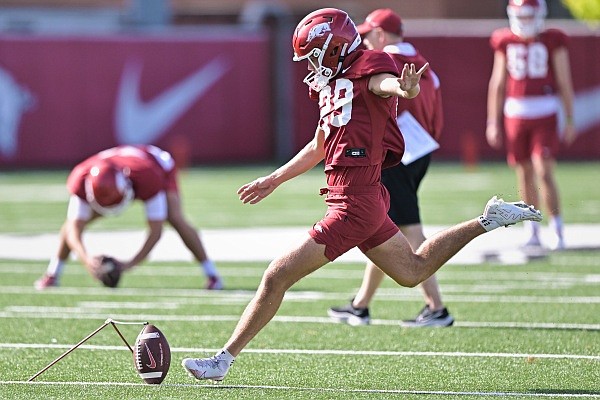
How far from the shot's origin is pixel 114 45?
26797 millimetres

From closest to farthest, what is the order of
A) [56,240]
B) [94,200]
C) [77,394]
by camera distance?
[77,394]
[94,200]
[56,240]

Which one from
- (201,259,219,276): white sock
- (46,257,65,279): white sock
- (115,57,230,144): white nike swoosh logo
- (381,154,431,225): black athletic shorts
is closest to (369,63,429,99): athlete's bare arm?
(381,154,431,225): black athletic shorts

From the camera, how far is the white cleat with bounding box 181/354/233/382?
6352mm

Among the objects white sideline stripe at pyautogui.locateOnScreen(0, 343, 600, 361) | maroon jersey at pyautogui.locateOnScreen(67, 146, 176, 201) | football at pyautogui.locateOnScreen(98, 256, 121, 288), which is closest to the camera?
white sideline stripe at pyautogui.locateOnScreen(0, 343, 600, 361)

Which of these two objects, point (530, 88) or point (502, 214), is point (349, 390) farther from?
point (530, 88)

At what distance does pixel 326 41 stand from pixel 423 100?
2.30 meters

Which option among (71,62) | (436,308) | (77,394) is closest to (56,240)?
(436,308)

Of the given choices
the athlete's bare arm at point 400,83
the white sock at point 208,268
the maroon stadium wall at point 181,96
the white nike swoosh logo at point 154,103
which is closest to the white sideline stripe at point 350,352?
the athlete's bare arm at point 400,83

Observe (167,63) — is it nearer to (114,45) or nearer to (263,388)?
(114,45)

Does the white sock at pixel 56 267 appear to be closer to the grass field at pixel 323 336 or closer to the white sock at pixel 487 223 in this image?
the grass field at pixel 323 336

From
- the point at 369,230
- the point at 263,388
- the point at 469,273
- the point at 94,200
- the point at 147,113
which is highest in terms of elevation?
the point at 369,230

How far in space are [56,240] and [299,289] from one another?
14.3ft

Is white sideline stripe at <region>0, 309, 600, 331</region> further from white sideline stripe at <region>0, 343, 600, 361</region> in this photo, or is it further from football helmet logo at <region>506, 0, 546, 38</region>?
football helmet logo at <region>506, 0, 546, 38</region>

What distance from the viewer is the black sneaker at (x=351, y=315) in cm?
862
